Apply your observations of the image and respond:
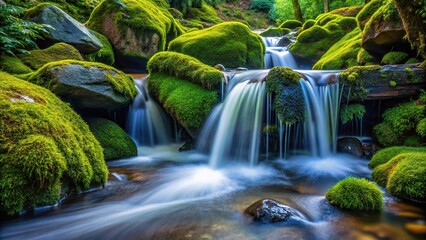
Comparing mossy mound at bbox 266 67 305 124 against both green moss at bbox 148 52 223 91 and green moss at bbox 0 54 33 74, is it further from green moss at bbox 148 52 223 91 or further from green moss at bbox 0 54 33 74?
green moss at bbox 0 54 33 74

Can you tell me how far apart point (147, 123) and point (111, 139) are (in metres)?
1.58

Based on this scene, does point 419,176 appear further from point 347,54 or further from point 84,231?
point 347,54

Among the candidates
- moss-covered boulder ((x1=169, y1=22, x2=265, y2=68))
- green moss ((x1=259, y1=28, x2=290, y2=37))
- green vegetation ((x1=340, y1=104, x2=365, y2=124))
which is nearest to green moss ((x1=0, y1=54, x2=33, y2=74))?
moss-covered boulder ((x1=169, y1=22, x2=265, y2=68))

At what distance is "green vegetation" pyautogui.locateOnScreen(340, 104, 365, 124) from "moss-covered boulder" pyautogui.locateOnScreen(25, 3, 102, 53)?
7204 millimetres

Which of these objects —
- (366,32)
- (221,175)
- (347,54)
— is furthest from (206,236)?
(347,54)

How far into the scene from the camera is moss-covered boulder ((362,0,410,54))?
6906 millimetres

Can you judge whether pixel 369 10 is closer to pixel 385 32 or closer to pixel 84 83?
pixel 385 32

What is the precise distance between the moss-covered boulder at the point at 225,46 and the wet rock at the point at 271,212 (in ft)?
24.6

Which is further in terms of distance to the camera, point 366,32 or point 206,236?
point 366,32

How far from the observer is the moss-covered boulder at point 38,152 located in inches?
131

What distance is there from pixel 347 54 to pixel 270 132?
4803mm

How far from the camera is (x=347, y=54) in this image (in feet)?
30.8

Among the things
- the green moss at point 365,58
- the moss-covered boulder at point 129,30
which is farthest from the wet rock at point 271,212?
the moss-covered boulder at point 129,30

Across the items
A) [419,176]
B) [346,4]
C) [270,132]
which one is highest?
[346,4]
